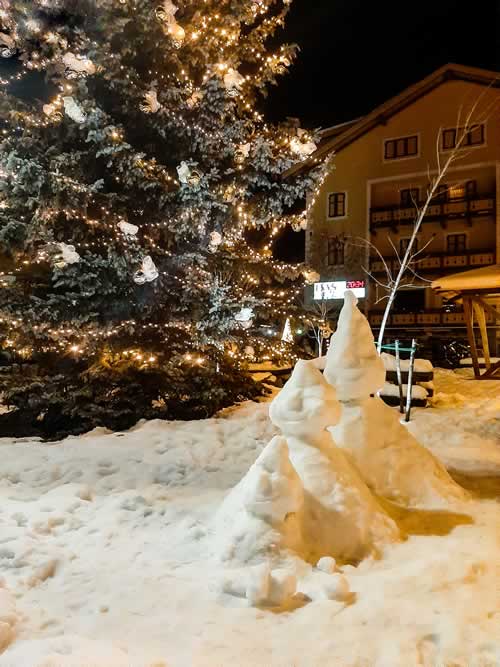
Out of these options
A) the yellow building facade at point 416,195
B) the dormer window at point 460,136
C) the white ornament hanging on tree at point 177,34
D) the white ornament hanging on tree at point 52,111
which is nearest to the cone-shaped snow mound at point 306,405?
the white ornament hanging on tree at point 52,111

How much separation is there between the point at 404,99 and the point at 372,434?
28.7 metres

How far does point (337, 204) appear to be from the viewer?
32.0m

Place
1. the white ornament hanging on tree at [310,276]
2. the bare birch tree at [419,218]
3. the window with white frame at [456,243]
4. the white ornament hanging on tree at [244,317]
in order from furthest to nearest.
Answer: the window with white frame at [456,243], the bare birch tree at [419,218], the white ornament hanging on tree at [310,276], the white ornament hanging on tree at [244,317]

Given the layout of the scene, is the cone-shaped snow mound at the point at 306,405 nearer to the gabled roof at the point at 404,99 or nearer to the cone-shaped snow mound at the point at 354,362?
the cone-shaped snow mound at the point at 354,362

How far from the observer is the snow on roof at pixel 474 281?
12531 millimetres

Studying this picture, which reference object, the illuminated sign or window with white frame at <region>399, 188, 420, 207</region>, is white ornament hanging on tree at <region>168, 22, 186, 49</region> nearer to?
the illuminated sign

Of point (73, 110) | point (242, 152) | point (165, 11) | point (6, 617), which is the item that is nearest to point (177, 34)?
point (165, 11)

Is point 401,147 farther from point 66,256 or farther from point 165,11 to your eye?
point 66,256

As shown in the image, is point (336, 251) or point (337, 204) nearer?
point (336, 251)

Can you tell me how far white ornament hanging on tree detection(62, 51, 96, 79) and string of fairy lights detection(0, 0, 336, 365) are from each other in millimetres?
86

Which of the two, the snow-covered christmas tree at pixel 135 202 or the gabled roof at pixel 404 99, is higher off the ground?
the gabled roof at pixel 404 99

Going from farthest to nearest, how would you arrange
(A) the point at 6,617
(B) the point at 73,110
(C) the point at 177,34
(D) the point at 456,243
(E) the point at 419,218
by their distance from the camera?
(D) the point at 456,243
(E) the point at 419,218
(C) the point at 177,34
(B) the point at 73,110
(A) the point at 6,617

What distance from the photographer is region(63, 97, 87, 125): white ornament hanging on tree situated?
822cm

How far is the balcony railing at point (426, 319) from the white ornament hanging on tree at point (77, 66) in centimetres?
2315
